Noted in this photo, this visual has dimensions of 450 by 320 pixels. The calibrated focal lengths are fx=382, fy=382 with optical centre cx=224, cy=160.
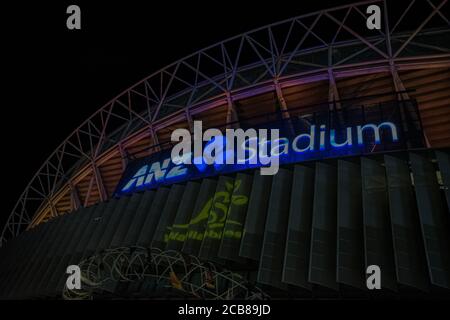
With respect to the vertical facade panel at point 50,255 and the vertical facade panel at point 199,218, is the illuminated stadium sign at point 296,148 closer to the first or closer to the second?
the vertical facade panel at point 199,218

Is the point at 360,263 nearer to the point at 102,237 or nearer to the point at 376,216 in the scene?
the point at 376,216

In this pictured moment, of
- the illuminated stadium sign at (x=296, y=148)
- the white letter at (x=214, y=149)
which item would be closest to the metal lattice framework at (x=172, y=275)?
the illuminated stadium sign at (x=296, y=148)

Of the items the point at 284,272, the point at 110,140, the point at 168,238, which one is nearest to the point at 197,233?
the point at 168,238

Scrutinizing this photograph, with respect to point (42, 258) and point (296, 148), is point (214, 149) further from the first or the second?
point (42, 258)

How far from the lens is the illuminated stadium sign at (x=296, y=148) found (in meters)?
17.1

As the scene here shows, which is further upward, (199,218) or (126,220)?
(126,220)

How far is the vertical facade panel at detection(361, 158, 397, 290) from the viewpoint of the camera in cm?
1223

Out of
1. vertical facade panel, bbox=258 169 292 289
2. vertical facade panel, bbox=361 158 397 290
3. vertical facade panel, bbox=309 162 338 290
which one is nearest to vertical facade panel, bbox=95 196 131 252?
vertical facade panel, bbox=258 169 292 289

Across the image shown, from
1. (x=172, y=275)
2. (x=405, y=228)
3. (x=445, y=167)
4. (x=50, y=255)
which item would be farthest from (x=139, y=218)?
(x=445, y=167)

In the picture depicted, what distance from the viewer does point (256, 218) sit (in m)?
15.6

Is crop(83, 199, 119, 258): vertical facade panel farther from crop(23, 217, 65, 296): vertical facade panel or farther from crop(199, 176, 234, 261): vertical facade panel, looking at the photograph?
crop(199, 176, 234, 261): vertical facade panel

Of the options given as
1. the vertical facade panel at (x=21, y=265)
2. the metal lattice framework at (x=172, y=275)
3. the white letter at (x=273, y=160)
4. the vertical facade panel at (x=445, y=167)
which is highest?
the white letter at (x=273, y=160)

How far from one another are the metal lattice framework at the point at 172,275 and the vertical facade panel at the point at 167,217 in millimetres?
1295

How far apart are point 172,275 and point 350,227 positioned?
672 centimetres
